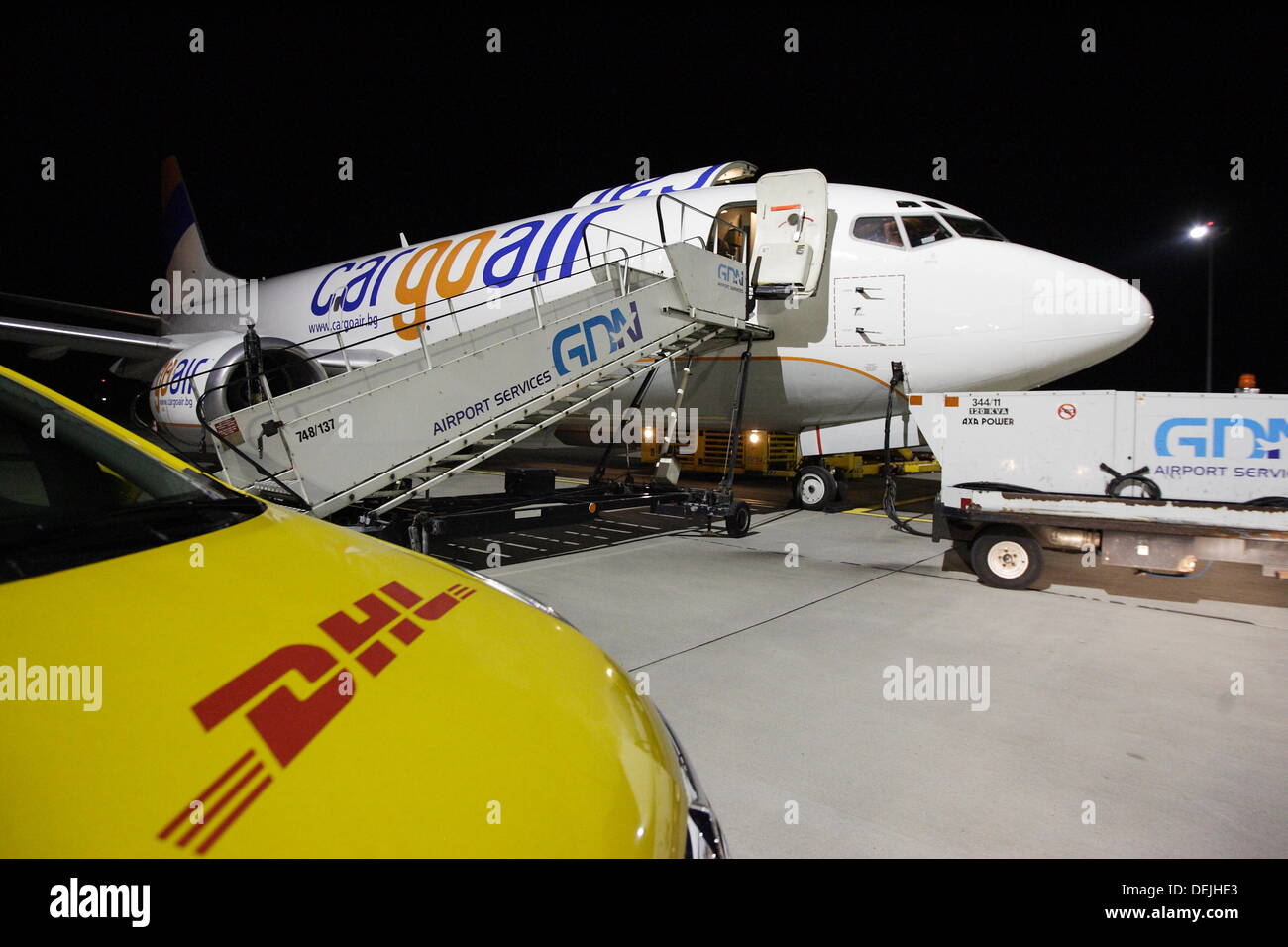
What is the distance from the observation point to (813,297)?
7695 millimetres

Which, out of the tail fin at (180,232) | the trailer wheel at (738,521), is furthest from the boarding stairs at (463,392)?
the tail fin at (180,232)

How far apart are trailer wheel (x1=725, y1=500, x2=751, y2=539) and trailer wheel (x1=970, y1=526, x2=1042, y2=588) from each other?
2.56 metres

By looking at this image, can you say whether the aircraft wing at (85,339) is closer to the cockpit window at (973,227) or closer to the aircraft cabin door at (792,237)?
the aircraft cabin door at (792,237)

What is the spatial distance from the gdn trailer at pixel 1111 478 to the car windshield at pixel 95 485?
17.4 feet

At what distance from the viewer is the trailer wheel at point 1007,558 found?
5.41 metres

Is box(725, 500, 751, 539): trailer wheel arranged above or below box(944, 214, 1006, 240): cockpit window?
below

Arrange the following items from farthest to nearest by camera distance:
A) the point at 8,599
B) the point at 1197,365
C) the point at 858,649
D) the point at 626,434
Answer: the point at 1197,365 → the point at 626,434 → the point at 858,649 → the point at 8,599

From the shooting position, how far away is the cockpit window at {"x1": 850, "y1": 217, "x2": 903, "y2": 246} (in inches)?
295

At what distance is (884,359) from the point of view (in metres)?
7.43

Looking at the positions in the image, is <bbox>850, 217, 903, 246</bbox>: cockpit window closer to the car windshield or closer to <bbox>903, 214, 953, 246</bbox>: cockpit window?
<bbox>903, 214, 953, 246</bbox>: cockpit window
